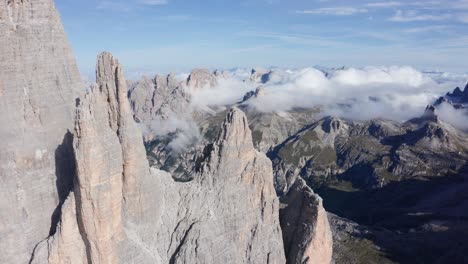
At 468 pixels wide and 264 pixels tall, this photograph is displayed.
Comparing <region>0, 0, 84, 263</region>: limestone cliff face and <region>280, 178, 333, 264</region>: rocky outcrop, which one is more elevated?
<region>0, 0, 84, 263</region>: limestone cliff face

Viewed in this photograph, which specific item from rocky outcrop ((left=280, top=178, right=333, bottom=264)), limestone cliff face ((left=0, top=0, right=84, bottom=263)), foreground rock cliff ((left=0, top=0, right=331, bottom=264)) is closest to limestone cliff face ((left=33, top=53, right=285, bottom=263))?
foreground rock cliff ((left=0, top=0, right=331, bottom=264))

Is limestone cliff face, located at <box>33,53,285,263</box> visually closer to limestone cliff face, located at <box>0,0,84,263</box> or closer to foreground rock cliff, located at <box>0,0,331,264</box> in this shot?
foreground rock cliff, located at <box>0,0,331,264</box>

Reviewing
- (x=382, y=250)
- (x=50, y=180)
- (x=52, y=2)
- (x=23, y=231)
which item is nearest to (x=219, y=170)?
(x=50, y=180)

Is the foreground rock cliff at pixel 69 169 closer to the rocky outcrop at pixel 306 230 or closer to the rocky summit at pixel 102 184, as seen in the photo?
the rocky summit at pixel 102 184

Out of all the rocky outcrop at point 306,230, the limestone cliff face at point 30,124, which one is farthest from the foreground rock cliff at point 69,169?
the rocky outcrop at point 306,230

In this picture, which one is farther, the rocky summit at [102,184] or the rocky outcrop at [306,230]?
the rocky outcrop at [306,230]

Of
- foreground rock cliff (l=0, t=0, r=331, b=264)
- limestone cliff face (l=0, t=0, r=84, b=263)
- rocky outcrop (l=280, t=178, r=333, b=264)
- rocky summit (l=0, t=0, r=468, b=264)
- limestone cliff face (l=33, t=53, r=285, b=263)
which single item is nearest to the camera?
limestone cliff face (l=33, t=53, r=285, b=263)

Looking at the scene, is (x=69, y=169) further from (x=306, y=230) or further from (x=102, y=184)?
(x=306, y=230)

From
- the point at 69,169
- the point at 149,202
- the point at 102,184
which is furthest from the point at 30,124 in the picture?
the point at 149,202
